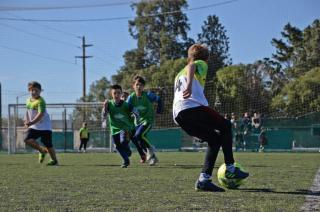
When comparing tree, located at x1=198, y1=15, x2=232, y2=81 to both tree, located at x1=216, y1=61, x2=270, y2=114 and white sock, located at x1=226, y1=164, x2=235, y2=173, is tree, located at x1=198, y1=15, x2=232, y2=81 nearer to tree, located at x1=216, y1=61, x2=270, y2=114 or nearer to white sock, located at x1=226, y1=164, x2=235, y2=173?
tree, located at x1=216, y1=61, x2=270, y2=114

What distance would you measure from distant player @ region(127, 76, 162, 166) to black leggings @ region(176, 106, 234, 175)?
5747 mm

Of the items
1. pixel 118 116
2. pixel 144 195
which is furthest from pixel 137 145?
pixel 144 195

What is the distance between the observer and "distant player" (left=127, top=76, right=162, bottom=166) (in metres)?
12.4

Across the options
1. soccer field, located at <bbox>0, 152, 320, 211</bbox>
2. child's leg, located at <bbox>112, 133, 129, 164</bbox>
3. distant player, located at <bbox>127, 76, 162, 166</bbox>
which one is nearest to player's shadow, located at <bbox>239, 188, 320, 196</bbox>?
soccer field, located at <bbox>0, 152, 320, 211</bbox>

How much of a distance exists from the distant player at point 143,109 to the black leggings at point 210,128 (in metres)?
5.75

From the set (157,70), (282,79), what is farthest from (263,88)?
(157,70)

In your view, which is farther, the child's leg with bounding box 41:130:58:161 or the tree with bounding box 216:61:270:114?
the tree with bounding box 216:61:270:114

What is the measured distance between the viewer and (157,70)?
55.3 meters

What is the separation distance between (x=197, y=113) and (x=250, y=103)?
29565 mm

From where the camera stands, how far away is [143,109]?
1262 cm

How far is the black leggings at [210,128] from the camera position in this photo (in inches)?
259

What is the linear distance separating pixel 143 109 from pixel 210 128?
19.9 feet

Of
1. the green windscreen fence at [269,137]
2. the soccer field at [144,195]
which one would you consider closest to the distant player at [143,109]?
the soccer field at [144,195]

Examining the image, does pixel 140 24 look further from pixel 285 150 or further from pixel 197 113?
pixel 197 113
